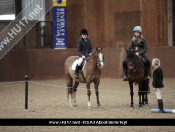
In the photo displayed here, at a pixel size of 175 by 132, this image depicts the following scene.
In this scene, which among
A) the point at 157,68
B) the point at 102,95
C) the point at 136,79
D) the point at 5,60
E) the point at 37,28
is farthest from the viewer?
the point at 37,28

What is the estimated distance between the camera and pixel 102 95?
58.0ft

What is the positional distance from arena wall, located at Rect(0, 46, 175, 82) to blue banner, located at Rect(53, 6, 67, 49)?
394mm

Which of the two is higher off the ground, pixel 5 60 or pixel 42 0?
pixel 42 0

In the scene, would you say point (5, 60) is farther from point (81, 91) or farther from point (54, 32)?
point (81, 91)

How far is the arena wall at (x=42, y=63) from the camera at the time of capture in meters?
23.1

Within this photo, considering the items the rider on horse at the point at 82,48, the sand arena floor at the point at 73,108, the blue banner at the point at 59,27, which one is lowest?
the sand arena floor at the point at 73,108

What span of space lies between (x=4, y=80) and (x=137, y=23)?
24.4 ft

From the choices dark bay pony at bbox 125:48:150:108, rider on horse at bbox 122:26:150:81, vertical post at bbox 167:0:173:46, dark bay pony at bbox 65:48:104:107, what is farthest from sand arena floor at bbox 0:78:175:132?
vertical post at bbox 167:0:173:46

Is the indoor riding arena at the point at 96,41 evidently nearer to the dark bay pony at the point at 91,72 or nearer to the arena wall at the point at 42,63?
the arena wall at the point at 42,63

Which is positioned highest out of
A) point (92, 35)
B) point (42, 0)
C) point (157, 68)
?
point (42, 0)

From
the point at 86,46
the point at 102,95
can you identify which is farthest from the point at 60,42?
the point at 86,46

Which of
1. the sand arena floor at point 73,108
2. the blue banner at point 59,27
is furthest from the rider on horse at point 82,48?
the blue banner at point 59,27

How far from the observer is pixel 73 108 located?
13.8 metres

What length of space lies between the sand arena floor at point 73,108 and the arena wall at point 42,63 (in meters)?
2.19
